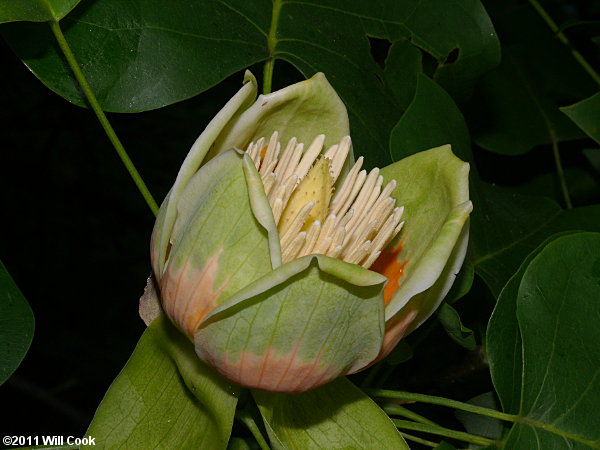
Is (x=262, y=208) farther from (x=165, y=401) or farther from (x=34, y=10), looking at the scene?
(x=34, y=10)

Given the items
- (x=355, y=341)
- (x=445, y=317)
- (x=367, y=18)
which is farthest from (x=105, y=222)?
(x=355, y=341)

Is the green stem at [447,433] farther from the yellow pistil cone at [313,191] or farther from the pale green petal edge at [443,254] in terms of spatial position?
the yellow pistil cone at [313,191]

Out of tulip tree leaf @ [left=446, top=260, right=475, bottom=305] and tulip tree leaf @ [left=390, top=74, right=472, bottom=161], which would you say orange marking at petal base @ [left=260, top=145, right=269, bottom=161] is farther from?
tulip tree leaf @ [left=446, top=260, right=475, bottom=305]

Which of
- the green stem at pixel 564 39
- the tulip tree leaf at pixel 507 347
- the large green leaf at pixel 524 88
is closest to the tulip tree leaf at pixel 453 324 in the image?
the tulip tree leaf at pixel 507 347

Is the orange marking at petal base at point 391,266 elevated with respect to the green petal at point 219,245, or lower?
lower

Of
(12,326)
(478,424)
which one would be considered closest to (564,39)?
(478,424)

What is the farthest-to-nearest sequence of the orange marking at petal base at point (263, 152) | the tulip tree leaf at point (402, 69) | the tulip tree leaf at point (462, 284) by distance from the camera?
the tulip tree leaf at point (402, 69) < the tulip tree leaf at point (462, 284) < the orange marking at petal base at point (263, 152)

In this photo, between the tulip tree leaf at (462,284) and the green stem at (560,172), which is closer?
Answer: the tulip tree leaf at (462,284)

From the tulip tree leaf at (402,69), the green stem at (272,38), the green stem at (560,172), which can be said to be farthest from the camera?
the green stem at (560,172)

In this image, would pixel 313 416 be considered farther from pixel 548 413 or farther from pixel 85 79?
pixel 85 79
